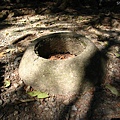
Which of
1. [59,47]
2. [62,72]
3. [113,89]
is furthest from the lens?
[59,47]

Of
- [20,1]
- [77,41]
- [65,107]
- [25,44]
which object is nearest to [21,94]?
[65,107]

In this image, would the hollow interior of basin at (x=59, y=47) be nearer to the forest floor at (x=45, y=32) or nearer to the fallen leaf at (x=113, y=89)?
the forest floor at (x=45, y=32)

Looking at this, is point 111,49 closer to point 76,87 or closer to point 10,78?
point 76,87

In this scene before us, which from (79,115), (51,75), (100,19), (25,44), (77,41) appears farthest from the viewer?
(100,19)

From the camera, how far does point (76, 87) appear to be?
2.48m

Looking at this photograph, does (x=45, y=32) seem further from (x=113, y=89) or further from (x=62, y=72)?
(x=113, y=89)

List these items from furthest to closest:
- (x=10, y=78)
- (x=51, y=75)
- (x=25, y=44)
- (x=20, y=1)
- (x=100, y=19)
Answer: (x=20, y=1) < (x=100, y=19) < (x=25, y=44) < (x=10, y=78) < (x=51, y=75)

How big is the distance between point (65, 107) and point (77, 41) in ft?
3.95

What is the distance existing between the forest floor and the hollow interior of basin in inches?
20.6

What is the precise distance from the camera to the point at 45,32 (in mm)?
4434

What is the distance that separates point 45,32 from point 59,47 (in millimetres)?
1261

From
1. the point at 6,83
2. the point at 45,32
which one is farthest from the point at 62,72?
the point at 45,32

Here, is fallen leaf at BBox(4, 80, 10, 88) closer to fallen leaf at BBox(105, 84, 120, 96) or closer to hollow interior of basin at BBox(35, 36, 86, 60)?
hollow interior of basin at BBox(35, 36, 86, 60)

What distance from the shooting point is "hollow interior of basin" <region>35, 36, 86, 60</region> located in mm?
3012
